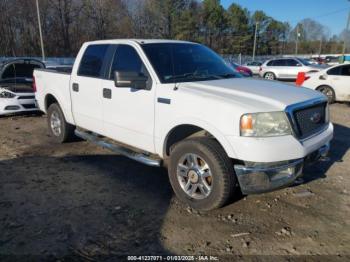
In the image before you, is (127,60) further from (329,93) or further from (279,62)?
(279,62)

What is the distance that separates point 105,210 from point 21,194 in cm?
126

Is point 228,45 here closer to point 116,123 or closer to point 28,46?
point 28,46

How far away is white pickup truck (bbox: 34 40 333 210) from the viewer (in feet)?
10.8

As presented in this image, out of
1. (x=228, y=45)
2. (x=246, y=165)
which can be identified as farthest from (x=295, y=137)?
(x=228, y=45)

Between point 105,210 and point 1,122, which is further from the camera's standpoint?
point 1,122

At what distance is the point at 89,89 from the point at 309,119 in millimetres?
3254

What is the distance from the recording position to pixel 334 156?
18.2 feet

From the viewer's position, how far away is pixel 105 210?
382cm

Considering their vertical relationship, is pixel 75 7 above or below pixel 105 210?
above

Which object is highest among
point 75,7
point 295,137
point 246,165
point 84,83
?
point 75,7

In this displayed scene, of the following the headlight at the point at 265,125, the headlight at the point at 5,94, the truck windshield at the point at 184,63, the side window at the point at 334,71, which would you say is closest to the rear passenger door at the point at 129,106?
the truck windshield at the point at 184,63

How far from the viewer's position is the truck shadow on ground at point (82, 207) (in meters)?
3.13

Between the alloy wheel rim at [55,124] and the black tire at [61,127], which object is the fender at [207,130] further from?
the alloy wheel rim at [55,124]

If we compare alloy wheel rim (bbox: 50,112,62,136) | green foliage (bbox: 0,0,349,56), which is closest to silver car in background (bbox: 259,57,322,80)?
alloy wheel rim (bbox: 50,112,62,136)
